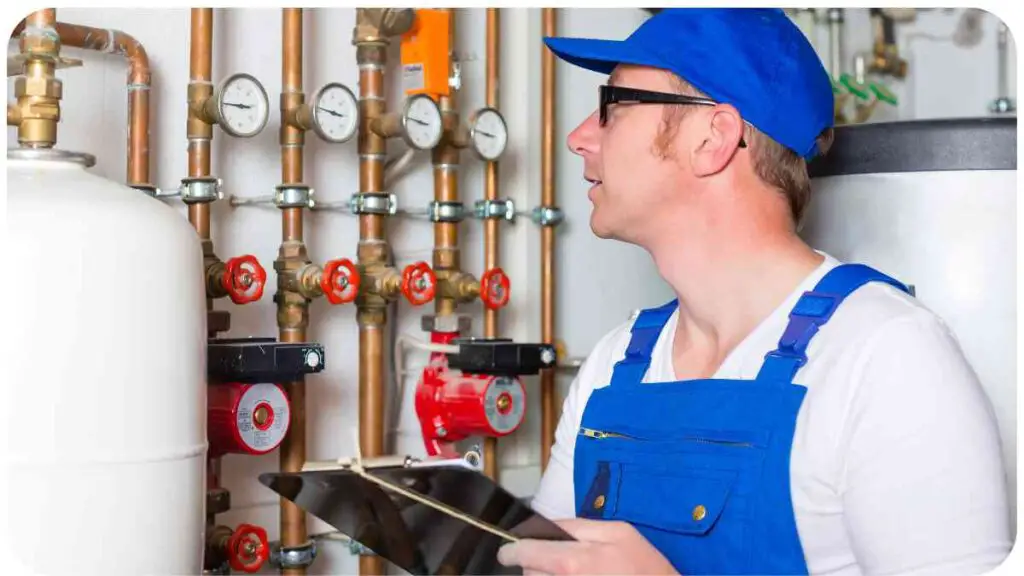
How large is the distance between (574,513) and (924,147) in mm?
625

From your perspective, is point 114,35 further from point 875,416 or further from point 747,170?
point 875,416

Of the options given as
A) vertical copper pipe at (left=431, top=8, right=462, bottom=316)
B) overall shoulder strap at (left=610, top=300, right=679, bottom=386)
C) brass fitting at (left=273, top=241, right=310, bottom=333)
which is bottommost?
overall shoulder strap at (left=610, top=300, right=679, bottom=386)

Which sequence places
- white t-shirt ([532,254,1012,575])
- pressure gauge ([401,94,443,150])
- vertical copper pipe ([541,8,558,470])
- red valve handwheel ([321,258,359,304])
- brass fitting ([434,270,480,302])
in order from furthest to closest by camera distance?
vertical copper pipe ([541,8,558,470]), brass fitting ([434,270,480,302]), pressure gauge ([401,94,443,150]), red valve handwheel ([321,258,359,304]), white t-shirt ([532,254,1012,575])

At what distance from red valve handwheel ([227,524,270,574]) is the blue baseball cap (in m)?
0.72

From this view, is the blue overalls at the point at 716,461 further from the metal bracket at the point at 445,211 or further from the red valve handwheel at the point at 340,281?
the metal bracket at the point at 445,211

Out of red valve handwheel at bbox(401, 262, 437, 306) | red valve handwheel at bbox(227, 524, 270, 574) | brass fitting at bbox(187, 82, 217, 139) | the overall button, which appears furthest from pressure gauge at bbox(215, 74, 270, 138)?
the overall button

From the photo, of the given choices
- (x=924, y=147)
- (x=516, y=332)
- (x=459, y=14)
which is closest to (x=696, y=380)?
(x=924, y=147)

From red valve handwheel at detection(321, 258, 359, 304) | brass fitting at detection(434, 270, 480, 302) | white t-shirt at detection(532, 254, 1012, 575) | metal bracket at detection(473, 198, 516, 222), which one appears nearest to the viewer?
white t-shirt at detection(532, 254, 1012, 575)

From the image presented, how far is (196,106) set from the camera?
4.91 feet

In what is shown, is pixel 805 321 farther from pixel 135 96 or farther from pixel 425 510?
pixel 135 96

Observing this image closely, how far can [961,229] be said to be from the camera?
1.48m

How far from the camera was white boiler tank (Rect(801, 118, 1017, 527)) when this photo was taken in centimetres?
148

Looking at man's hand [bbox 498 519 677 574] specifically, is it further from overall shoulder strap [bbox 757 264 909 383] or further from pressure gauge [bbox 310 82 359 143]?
pressure gauge [bbox 310 82 359 143]

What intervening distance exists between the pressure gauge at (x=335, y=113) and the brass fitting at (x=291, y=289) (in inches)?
6.0
